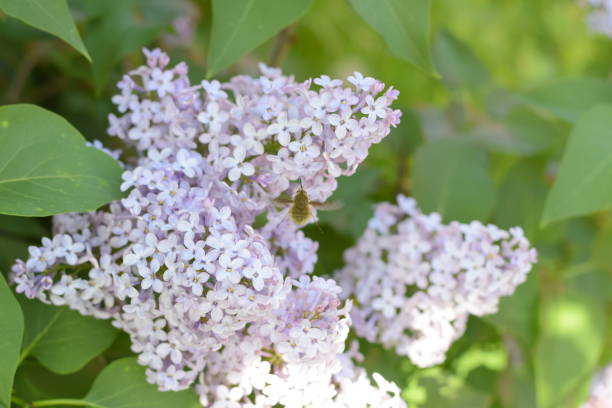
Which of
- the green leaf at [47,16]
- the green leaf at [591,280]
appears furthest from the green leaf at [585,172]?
the green leaf at [47,16]

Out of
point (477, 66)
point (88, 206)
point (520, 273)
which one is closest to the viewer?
point (88, 206)

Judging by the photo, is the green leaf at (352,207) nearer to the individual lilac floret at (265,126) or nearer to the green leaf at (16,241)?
the individual lilac floret at (265,126)

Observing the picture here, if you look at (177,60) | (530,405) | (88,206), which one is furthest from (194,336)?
(530,405)

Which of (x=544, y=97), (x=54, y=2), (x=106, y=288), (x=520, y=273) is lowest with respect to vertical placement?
(x=106, y=288)

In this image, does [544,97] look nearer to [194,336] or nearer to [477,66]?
[477,66]

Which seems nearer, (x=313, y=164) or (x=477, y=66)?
(x=313, y=164)

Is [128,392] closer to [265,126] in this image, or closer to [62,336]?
[62,336]

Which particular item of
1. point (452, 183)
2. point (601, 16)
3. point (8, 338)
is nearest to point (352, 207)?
point (452, 183)

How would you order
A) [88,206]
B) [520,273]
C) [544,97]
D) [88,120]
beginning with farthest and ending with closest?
[88,120] < [544,97] < [520,273] < [88,206]
